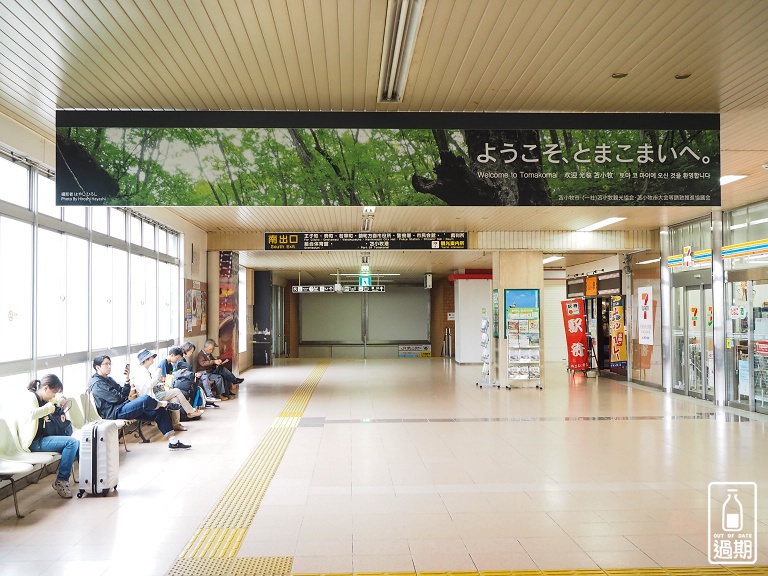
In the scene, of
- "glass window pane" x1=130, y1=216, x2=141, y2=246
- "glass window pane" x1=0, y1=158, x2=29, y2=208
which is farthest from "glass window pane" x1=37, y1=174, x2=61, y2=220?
"glass window pane" x1=130, y1=216, x2=141, y2=246

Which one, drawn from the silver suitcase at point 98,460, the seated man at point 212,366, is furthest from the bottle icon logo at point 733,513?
the seated man at point 212,366

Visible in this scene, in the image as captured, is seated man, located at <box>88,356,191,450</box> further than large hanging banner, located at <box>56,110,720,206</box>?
Yes

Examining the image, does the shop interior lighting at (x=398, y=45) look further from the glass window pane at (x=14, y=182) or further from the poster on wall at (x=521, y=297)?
the poster on wall at (x=521, y=297)

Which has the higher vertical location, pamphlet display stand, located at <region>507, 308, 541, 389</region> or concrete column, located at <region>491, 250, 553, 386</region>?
concrete column, located at <region>491, 250, 553, 386</region>

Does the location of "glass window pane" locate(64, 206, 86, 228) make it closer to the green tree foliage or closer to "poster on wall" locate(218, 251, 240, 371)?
the green tree foliage

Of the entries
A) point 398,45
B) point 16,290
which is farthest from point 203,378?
point 398,45

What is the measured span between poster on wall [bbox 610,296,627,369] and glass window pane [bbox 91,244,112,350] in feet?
Result: 36.5

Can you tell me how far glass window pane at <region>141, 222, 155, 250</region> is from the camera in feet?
32.4

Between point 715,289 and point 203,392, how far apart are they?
28.9 feet

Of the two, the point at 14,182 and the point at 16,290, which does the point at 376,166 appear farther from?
the point at 16,290

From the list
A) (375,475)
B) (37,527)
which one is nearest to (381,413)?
(375,475)

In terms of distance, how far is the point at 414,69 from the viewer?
4.45m

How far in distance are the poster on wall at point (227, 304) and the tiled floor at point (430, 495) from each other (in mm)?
3800

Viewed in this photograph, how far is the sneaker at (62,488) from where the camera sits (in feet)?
17.6
